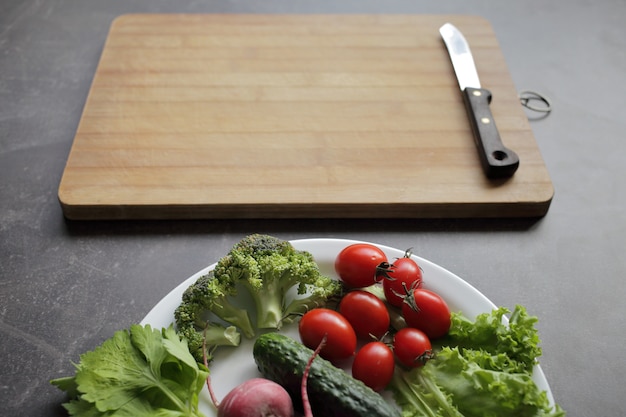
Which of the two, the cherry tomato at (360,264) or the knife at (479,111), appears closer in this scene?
the cherry tomato at (360,264)

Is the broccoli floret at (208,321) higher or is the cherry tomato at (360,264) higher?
the cherry tomato at (360,264)

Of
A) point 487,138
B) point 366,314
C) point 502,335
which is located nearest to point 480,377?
point 502,335

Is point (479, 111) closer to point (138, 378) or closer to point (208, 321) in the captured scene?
point (208, 321)

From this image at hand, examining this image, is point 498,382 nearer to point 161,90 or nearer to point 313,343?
point 313,343

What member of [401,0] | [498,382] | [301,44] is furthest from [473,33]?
[498,382]

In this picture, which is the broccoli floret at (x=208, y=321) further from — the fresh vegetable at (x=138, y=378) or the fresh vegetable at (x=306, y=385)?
the fresh vegetable at (x=306, y=385)

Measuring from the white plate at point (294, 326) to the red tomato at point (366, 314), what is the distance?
0.14 metres

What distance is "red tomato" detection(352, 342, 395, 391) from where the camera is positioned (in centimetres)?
135

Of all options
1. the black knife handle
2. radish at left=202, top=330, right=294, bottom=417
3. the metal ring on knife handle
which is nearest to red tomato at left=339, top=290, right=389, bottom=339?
radish at left=202, top=330, right=294, bottom=417

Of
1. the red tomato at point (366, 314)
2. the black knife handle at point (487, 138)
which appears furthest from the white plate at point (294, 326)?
the black knife handle at point (487, 138)

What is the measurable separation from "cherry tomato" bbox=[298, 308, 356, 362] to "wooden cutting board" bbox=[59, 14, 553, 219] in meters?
0.45

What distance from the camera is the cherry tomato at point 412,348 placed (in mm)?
1380

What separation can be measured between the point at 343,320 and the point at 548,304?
59 cm

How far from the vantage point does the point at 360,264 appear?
149 centimetres
